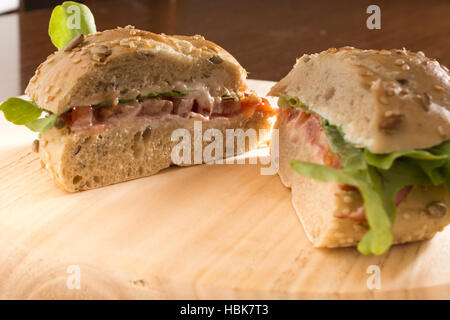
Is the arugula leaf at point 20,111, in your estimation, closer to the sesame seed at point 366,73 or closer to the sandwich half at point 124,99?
Result: the sandwich half at point 124,99

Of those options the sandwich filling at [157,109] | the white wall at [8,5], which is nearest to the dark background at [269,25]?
the white wall at [8,5]

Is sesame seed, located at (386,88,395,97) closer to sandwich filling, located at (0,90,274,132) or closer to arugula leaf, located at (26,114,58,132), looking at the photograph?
sandwich filling, located at (0,90,274,132)

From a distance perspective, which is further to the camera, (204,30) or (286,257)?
(204,30)

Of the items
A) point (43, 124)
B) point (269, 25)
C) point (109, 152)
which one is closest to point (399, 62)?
point (109, 152)

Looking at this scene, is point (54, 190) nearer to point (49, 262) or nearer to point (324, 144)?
point (49, 262)

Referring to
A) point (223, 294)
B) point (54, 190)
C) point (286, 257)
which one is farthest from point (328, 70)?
point (54, 190)

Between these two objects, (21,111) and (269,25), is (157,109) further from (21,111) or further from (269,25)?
(269,25)
